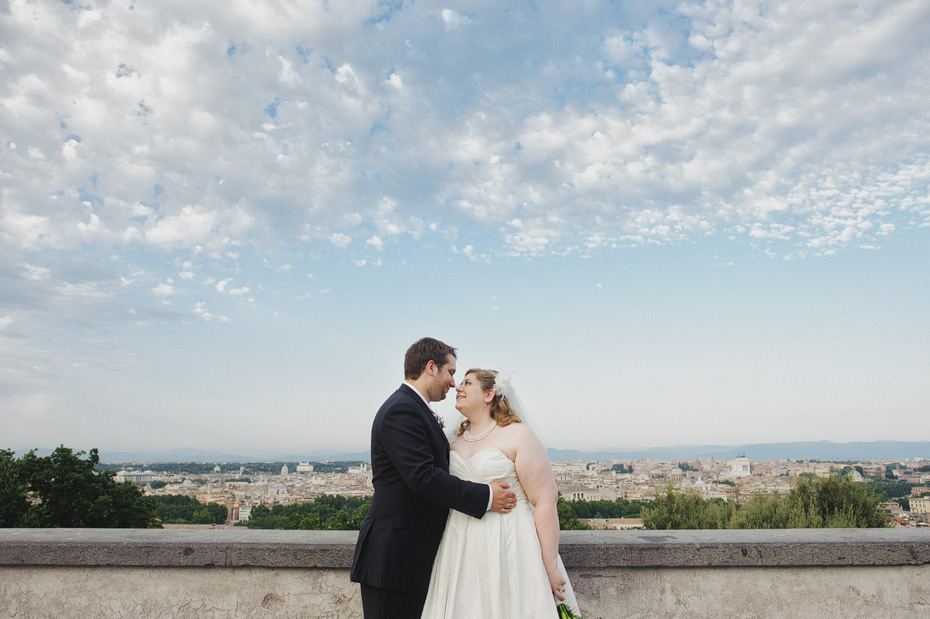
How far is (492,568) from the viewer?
2590mm

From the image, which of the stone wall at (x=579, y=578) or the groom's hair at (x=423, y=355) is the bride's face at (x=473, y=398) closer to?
the groom's hair at (x=423, y=355)

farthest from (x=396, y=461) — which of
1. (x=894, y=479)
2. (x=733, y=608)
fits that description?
(x=894, y=479)

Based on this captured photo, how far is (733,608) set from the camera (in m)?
3.17

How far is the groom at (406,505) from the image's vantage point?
8.27 feet

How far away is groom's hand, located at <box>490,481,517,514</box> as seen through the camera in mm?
2611

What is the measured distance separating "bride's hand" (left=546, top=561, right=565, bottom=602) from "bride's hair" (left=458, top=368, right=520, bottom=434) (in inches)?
27.4

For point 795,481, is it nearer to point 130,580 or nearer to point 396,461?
point 396,461

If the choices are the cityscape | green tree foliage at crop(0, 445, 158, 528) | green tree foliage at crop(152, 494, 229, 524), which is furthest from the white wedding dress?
green tree foliage at crop(152, 494, 229, 524)

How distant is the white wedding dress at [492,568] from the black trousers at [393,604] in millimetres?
65

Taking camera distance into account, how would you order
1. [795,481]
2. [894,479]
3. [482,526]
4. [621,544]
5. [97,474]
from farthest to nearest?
[97,474] → [894,479] → [795,481] → [621,544] → [482,526]

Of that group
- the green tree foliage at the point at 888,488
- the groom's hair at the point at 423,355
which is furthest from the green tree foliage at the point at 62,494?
the green tree foliage at the point at 888,488

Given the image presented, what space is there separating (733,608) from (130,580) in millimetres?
3399

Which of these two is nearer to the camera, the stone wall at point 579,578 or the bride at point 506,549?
the bride at point 506,549

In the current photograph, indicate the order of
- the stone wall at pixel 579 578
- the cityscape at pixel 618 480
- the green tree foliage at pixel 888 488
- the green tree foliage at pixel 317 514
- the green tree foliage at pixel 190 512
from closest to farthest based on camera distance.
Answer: the stone wall at pixel 579 578 → the green tree foliage at pixel 888 488 → the cityscape at pixel 618 480 → the green tree foliage at pixel 317 514 → the green tree foliage at pixel 190 512
